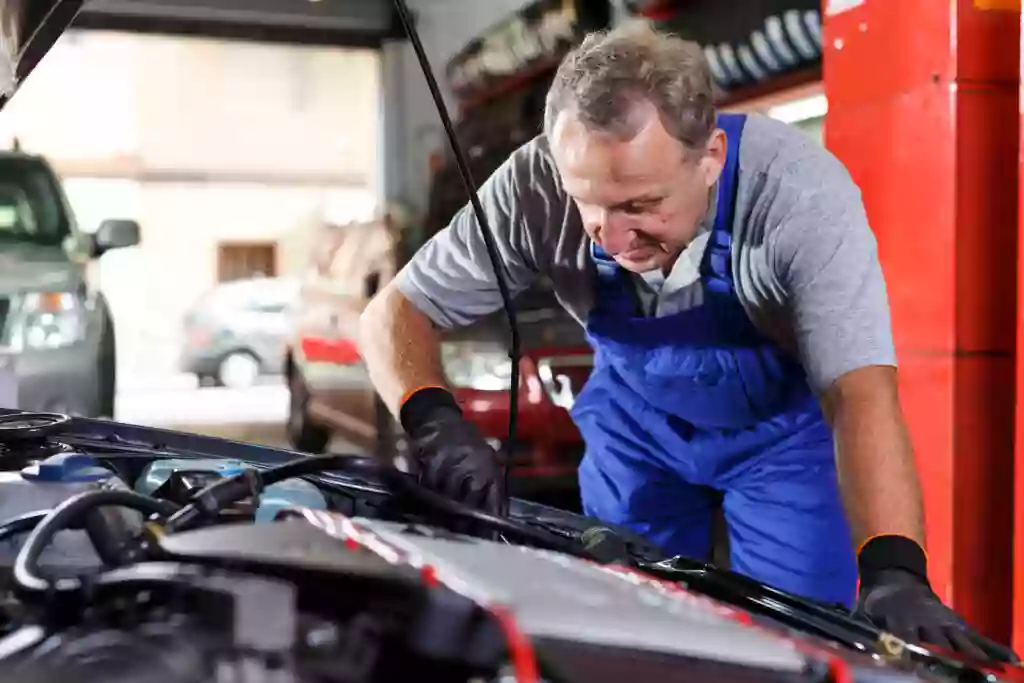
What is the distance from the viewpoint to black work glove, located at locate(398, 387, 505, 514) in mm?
875

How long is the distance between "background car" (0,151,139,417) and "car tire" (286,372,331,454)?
718 millimetres

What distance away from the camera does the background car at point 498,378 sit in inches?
77.5

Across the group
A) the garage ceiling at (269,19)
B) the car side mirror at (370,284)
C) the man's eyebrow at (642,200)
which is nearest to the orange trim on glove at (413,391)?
the man's eyebrow at (642,200)

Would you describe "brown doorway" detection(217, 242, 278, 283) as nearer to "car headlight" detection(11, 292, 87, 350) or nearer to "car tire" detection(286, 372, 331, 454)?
"car tire" detection(286, 372, 331, 454)

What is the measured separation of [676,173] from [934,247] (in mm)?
673

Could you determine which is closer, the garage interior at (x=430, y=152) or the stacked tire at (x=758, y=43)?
the garage interior at (x=430, y=152)

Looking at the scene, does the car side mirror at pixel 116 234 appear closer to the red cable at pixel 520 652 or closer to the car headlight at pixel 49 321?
the car headlight at pixel 49 321

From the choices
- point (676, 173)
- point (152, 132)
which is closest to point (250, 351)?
point (152, 132)

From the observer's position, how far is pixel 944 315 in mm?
1409

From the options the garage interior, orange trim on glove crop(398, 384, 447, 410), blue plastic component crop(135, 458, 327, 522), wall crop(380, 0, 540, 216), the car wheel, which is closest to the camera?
blue plastic component crop(135, 458, 327, 522)

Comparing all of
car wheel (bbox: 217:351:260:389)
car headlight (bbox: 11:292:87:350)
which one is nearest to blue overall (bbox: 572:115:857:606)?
car headlight (bbox: 11:292:87:350)

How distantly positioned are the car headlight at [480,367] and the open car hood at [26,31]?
1088 mm

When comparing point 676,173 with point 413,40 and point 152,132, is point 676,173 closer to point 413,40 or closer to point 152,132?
point 413,40

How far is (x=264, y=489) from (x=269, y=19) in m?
2.85
